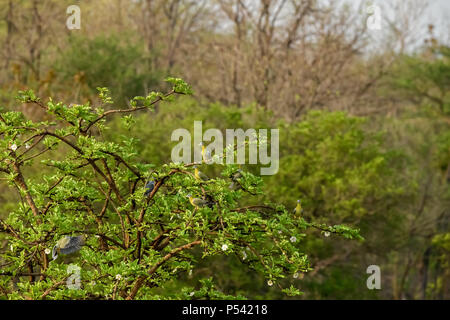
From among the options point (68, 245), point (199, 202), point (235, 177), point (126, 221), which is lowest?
point (68, 245)

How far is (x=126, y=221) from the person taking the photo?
4578mm

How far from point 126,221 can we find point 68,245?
0.48 metres

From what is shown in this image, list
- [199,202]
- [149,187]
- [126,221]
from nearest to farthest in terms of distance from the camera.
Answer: [199,202] → [149,187] → [126,221]

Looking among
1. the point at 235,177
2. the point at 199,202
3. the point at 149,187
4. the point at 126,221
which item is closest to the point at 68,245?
the point at 126,221

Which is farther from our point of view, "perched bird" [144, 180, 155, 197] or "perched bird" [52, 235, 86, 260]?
"perched bird" [144, 180, 155, 197]

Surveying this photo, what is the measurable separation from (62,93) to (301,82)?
723cm

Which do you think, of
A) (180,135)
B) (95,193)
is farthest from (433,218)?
(95,193)

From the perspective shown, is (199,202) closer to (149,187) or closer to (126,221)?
(149,187)

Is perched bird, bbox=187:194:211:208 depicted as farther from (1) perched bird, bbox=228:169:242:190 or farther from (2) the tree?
(1) perched bird, bbox=228:169:242:190

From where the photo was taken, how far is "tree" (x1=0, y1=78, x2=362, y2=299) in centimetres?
400

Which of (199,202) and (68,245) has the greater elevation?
(199,202)

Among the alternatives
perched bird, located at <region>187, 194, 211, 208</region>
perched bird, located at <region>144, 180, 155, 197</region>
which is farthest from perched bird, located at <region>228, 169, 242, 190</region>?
perched bird, located at <region>144, 180, 155, 197</region>

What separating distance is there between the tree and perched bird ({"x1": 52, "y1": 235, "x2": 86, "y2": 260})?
2.1 inches
